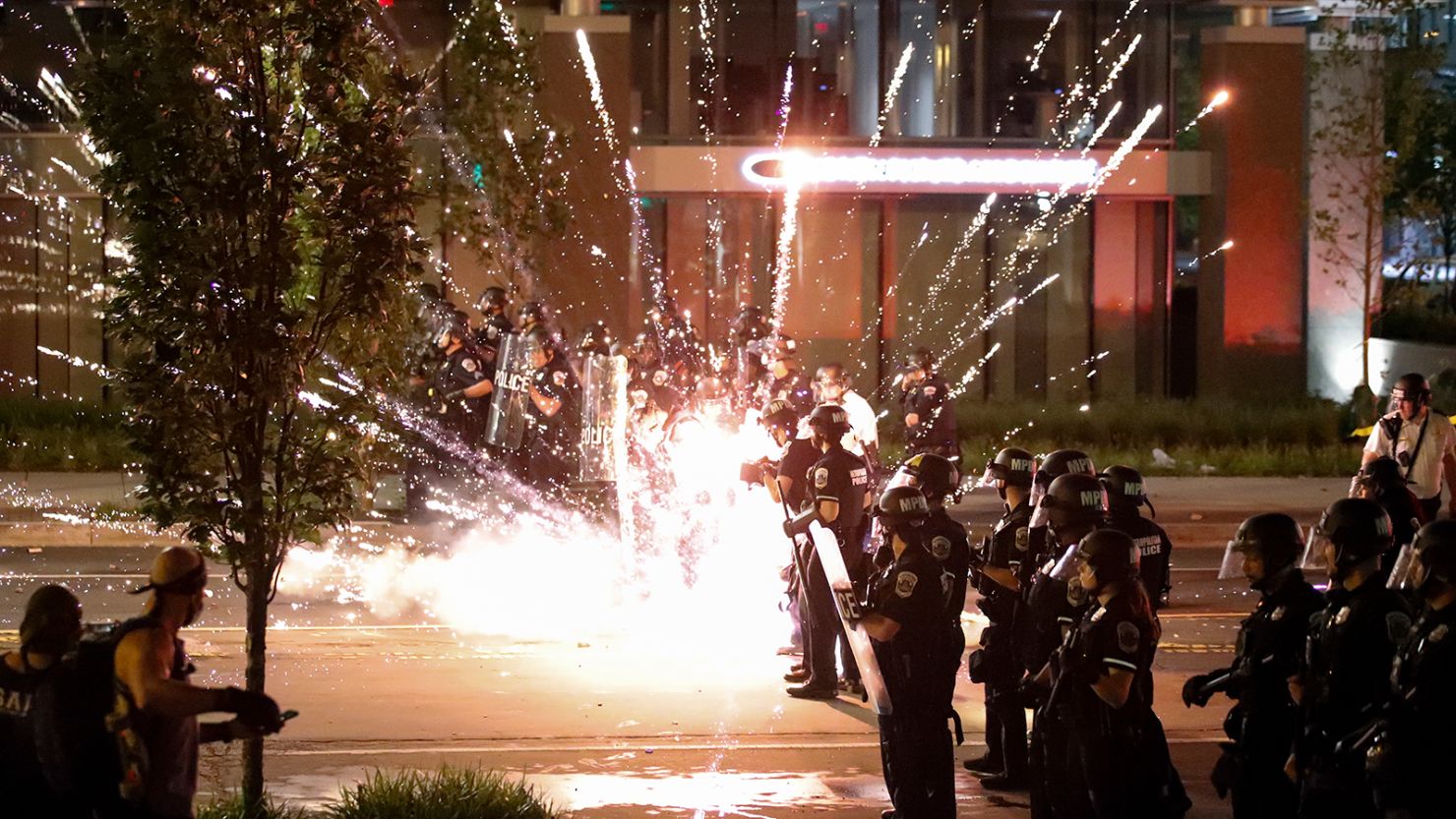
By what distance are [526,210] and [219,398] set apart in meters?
16.3

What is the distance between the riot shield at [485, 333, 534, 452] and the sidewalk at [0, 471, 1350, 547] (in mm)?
1135

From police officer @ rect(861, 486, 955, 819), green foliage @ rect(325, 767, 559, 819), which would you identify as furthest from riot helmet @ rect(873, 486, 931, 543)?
green foliage @ rect(325, 767, 559, 819)

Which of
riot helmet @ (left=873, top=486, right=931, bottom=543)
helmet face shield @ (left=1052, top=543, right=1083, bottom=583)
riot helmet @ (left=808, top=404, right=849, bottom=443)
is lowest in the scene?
helmet face shield @ (left=1052, top=543, right=1083, bottom=583)

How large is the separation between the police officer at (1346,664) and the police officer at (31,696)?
377 centimetres

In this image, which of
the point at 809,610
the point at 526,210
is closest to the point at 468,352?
the point at 526,210

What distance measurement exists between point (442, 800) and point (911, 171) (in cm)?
2277

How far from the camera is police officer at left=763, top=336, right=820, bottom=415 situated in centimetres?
1562

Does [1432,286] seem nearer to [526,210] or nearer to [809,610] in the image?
[526,210]

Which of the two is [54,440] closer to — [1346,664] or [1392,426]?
[1392,426]

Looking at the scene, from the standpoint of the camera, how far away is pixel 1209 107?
2970 cm

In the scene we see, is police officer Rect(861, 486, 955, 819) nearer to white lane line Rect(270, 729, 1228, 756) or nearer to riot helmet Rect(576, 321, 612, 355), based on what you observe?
white lane line Rect(270, 729, 1228, 756)

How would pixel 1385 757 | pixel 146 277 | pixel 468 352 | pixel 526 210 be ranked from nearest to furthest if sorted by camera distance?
pixel 1385 757 < pixel 146 277 < pixel 468 352 < pixel 526 210

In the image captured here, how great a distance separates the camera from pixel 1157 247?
30.1 m

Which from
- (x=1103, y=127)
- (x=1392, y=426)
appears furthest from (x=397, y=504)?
(x=1103, y=127)
